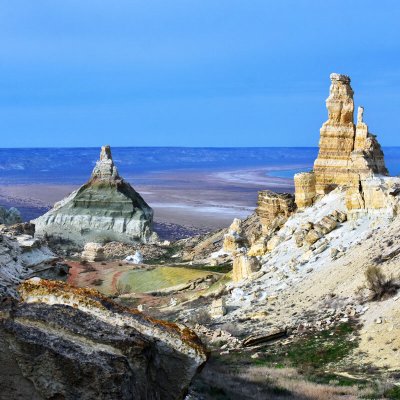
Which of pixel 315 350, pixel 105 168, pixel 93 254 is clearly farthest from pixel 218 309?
pixel 105 168

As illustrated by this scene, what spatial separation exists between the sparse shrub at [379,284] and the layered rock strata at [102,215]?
162ft

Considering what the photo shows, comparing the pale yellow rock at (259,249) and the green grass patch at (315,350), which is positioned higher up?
the pale yellow rock at (259,249)

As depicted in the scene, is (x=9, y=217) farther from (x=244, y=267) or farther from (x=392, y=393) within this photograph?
(x=392, y=393)

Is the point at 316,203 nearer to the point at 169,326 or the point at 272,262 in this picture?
the point at 272,262

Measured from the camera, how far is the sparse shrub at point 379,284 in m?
22.5

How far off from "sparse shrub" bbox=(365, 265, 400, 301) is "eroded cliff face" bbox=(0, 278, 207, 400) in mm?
13160

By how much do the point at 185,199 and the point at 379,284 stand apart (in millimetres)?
124387

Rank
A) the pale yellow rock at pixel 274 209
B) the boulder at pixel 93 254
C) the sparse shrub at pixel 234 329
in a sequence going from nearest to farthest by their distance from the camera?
1. the sparse shrub at pixel 234 329
2. the pale yellow rock at pixel 274 209
3. the boulder at pixel 93 254

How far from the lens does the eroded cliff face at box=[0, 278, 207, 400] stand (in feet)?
26.6

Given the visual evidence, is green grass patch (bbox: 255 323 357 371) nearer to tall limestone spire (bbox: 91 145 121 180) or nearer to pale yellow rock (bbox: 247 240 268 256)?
pale yellow rock (bbox: 247 240 268 256)

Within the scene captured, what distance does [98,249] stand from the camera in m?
56.9

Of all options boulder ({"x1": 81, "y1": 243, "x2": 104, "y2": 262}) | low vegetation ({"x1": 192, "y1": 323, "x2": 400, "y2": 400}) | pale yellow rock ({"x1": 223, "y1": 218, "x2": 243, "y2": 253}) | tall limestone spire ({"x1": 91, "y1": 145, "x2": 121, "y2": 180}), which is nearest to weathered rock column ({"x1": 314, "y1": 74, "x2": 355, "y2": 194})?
pale yellow rock ({"x1": 223, "y1": 218, "x2": 243, "y2": 253})

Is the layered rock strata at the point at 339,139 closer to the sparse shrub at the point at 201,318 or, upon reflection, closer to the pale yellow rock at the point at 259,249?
the pale yellow rock at the point at 259,249

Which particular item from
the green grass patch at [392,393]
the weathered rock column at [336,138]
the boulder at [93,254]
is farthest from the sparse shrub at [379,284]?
the boulder at [93,254]
